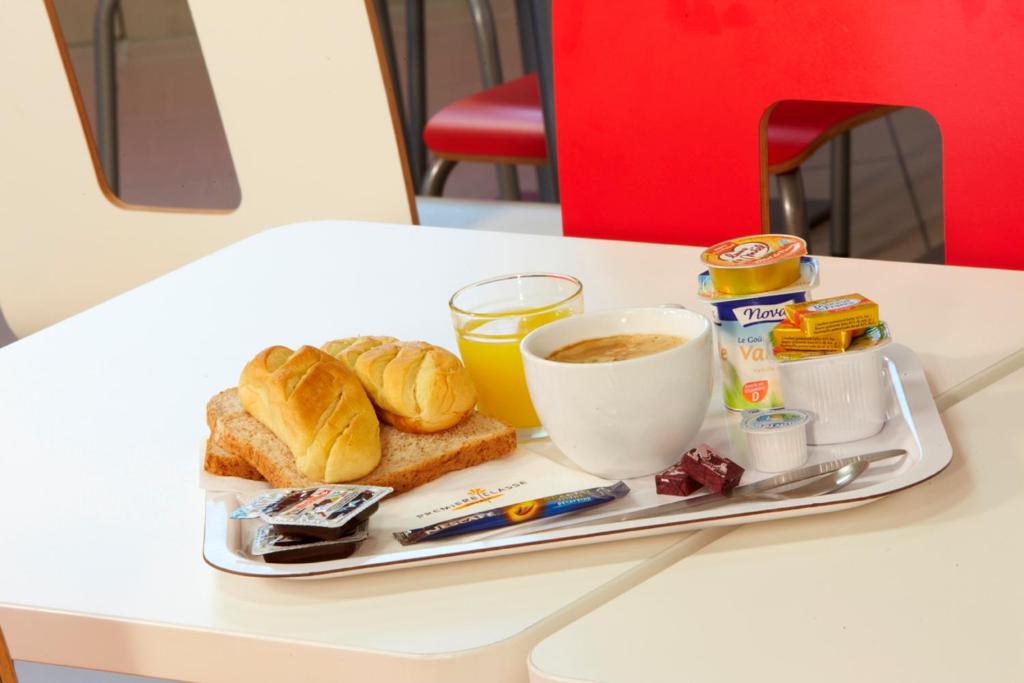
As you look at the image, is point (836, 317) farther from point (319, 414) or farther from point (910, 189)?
point (910, 189)

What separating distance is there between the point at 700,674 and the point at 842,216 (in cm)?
235

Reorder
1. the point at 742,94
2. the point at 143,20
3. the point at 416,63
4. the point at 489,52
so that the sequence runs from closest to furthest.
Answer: the point at 742,94 < the point at 489,52 < the point at 416,63 < the point at 143,20

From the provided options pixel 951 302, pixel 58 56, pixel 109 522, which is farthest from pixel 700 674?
pixel 58 56

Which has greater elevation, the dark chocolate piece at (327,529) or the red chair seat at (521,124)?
the dark chocolate piece at (327,529)

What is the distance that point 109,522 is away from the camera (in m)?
0.65

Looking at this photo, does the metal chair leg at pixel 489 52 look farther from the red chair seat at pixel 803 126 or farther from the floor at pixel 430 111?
the red chair seat at pixel 803 126

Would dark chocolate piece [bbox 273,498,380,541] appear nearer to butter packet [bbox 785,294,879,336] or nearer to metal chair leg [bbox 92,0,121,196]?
butter packet [bbox 785,294,879,336]

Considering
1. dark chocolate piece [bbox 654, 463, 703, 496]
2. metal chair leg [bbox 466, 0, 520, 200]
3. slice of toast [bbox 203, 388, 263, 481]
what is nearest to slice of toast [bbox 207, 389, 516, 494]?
slice of toast [bbox 203, 388, 263, 481]

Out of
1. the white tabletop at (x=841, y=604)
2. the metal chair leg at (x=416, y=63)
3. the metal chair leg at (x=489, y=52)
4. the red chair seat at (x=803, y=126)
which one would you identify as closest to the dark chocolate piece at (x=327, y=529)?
the white tabletop at (x=841, y=604)

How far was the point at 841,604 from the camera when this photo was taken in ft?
1.63

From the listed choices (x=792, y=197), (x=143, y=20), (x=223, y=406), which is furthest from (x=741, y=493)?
(x=143, y=20)

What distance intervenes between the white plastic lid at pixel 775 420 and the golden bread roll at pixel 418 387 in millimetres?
153

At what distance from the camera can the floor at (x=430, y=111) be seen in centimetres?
312

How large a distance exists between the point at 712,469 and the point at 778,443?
0.13 ft
